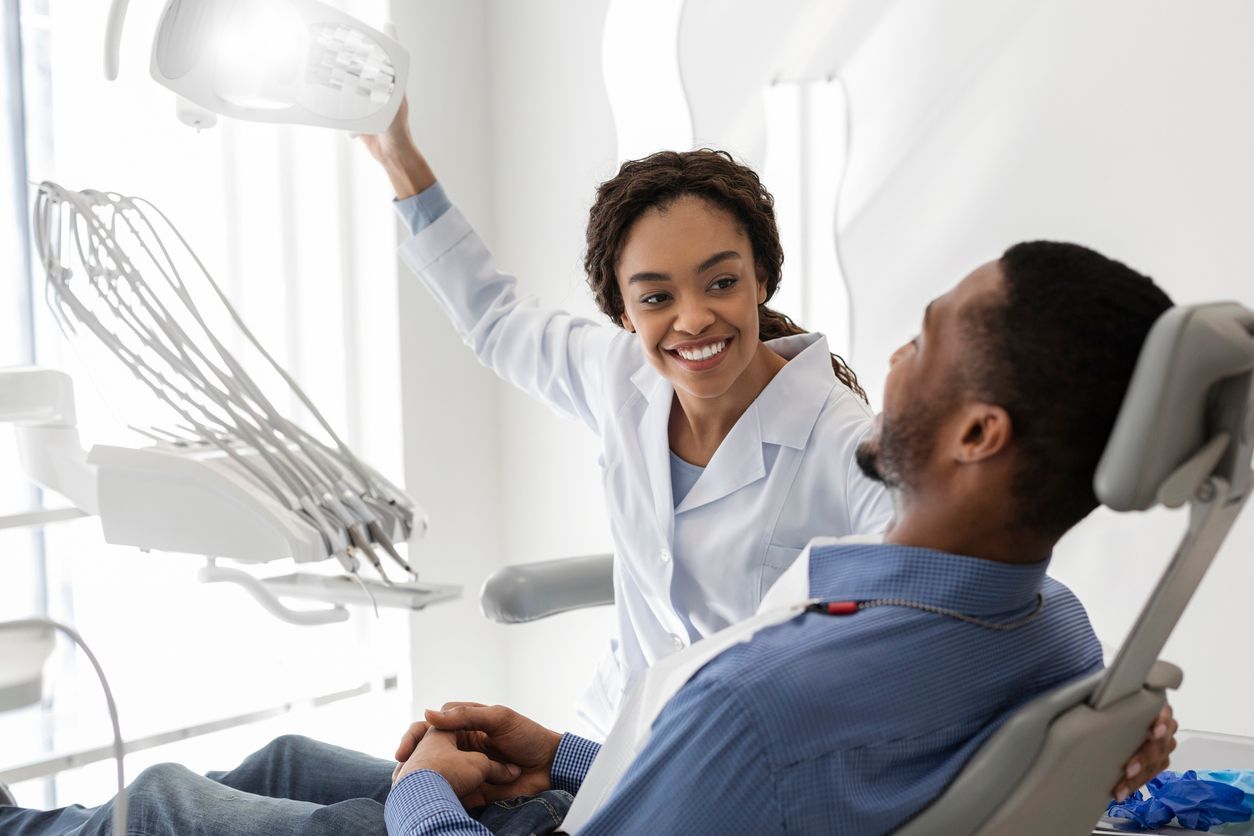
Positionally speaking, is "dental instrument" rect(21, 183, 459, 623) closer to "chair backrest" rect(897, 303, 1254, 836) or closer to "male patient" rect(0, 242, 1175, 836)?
"male patient" rect(0, 242, 1175, 836)

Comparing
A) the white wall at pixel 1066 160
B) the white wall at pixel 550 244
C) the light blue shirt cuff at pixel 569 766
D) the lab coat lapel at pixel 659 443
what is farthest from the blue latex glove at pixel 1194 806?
the white wall at pixel 550 244

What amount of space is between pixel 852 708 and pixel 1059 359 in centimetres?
34

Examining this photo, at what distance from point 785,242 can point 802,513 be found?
922mm

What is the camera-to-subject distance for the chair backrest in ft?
2.87

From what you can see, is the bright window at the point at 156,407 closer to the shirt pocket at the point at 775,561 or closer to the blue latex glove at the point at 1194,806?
the shirt pocket at the point at 775,561

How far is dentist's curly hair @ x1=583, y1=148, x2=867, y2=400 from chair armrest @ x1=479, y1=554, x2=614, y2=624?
0.41 m

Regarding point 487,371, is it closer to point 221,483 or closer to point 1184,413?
point 221,483

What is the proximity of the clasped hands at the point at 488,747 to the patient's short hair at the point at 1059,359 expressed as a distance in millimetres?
652

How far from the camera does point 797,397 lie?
1.71 m

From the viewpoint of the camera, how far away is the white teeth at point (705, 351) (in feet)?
5.41

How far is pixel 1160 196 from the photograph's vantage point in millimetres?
2188

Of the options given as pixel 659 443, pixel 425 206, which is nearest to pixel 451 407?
pixel 425 206

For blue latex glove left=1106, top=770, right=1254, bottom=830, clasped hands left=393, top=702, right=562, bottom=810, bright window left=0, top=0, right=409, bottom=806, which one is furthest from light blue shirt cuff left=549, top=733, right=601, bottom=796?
bright window left=0, top=0, right=409, bottom=806

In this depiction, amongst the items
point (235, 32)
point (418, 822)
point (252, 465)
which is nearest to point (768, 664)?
point (418, 822)
